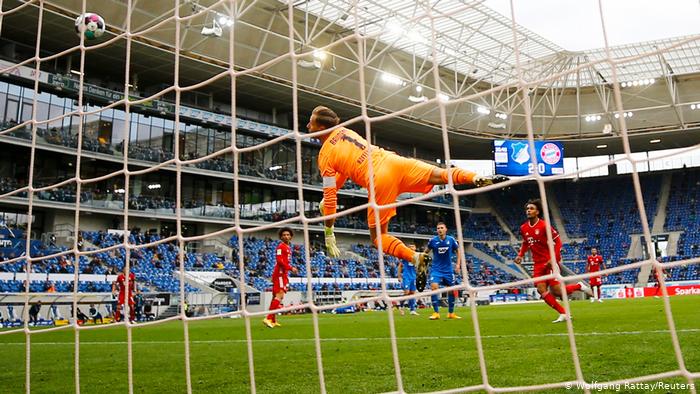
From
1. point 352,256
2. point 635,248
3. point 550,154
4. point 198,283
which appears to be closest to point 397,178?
point 198,283

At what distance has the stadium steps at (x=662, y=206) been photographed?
34.8 metres

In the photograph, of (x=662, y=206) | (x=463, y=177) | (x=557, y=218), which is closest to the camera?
(x=463, y=177)

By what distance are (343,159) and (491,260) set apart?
105 ft

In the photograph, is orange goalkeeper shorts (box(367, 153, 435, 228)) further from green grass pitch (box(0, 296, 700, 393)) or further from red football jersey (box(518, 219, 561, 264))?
red football jersey (box(518, 219, 561, 264))

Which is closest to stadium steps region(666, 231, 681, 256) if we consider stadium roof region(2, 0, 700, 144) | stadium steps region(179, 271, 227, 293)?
stadium roof region(2, 0, 700, 144)

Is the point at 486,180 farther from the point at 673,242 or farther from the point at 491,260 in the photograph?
the point at 673,242

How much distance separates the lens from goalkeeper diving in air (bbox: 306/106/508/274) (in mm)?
4578

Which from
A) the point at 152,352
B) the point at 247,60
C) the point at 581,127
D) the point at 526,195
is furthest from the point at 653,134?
the point at 152,352

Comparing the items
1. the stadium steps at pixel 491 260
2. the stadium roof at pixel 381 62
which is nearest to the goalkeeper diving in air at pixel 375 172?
the stadium roof at pixel 381 62

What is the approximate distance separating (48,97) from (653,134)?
3022 centimetres

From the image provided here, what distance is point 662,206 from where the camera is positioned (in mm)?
35781

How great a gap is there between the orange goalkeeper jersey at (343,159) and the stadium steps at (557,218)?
110ft

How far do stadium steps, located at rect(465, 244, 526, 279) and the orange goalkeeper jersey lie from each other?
28675mm

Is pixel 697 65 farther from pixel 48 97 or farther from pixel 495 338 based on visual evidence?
pixel 48 97
